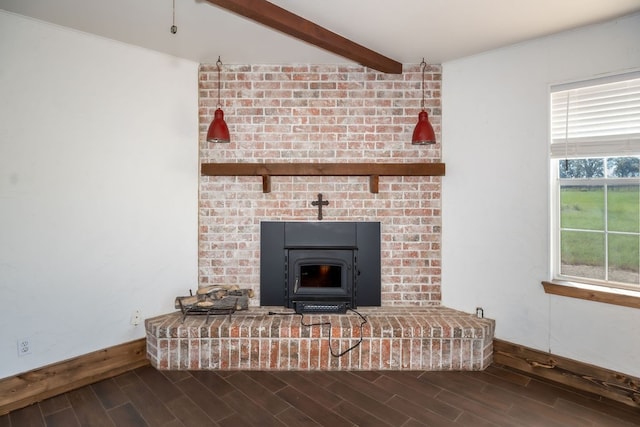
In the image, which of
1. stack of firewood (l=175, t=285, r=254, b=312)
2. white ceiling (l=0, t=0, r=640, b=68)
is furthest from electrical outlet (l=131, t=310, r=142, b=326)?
white ceiling (l=0, t=0, r=640, b=68)

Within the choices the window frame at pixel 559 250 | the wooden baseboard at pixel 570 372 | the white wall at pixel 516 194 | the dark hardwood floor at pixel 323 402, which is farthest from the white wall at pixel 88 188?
the window frame at pixel 559 250

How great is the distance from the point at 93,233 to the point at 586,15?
3.83 metres

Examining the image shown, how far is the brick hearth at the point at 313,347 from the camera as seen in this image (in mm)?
2531

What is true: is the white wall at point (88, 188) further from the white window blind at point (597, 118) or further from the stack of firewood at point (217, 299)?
the white window blind at point (597, 118)

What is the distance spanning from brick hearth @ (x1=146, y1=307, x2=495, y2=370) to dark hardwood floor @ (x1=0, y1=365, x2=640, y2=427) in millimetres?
76

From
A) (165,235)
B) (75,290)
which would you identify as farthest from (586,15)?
(75,290)

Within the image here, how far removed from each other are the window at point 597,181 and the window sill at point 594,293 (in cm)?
7

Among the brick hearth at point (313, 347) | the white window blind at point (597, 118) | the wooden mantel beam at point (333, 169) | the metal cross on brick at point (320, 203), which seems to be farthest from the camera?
the metal cross on brick at point (320, 203)

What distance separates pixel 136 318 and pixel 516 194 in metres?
3.27

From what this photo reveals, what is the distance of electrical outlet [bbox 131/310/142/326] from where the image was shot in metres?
2.66

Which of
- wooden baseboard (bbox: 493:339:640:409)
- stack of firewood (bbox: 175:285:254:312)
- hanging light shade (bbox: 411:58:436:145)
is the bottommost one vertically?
wooden baseboard (bbox: 493:339:640:409)

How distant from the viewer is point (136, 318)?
2.67 metres

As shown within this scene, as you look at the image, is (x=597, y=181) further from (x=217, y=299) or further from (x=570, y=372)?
(x=217, y=299)

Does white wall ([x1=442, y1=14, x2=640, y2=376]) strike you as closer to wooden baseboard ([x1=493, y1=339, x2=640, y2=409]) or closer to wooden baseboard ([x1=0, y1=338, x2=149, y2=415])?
wooden baseboard ([x1=493, y1=339, x2=640, y2=409])
